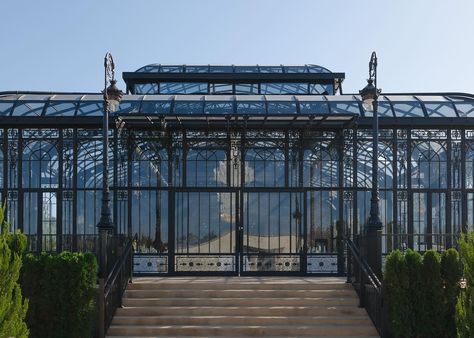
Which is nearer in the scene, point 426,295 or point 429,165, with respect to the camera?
point 426,295

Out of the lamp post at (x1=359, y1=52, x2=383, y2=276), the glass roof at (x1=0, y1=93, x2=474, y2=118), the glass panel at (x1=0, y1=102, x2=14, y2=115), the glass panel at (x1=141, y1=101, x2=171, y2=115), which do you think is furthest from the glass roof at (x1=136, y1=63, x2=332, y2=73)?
the lamp post at (x1=359, y1=52, x2=383, y2=276)

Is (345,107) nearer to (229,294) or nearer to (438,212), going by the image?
(438,212)

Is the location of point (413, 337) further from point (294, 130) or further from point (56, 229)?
point (56, 229)

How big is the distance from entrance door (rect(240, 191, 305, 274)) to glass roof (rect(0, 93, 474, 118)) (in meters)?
2.11

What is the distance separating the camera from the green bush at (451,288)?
39.0 ft

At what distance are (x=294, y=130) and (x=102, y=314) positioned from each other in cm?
738

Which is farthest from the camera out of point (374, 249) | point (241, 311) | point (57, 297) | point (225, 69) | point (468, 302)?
point (225, 69)

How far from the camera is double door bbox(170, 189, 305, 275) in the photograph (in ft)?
56.5

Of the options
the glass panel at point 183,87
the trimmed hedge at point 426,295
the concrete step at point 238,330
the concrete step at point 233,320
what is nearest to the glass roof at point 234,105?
the glass panel at point 183,87

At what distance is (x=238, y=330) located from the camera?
12633 millimetres

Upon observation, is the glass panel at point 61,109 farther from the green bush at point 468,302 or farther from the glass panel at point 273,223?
the green bush at point 468,302

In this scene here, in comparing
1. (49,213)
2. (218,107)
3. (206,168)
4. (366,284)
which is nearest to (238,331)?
(366,284)

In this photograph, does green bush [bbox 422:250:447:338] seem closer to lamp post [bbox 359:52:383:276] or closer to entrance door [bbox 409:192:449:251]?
lamp post [bbox 359:52:383:276]

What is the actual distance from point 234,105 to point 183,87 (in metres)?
5.00
